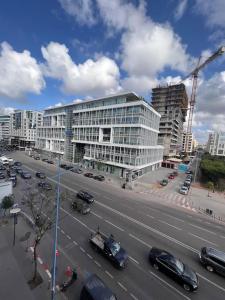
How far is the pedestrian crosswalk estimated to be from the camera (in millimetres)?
33062

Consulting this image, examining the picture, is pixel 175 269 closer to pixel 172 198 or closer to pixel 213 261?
pixel 213 261

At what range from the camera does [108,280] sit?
13.1m

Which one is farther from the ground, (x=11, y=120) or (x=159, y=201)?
(x=11, y=120)

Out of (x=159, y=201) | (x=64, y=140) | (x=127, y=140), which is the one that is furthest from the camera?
(x=64, y=140)

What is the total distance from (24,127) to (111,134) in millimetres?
105605


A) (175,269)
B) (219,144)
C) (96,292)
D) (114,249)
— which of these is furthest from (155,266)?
(219,144)

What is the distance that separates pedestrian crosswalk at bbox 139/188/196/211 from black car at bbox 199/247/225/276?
16.5 metres

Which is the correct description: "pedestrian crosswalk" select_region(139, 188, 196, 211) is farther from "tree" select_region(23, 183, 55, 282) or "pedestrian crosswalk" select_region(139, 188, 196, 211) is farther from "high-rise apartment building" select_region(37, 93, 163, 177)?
"tree" select_region(23, 183, 55, 282)

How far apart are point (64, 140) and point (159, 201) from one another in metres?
53.0

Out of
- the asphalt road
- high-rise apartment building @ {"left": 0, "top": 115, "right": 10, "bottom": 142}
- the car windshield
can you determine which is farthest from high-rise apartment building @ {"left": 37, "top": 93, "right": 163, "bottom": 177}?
high-rise apartment building @ {"left": 0, "top": 115, "right": 10, "bottom": 142}

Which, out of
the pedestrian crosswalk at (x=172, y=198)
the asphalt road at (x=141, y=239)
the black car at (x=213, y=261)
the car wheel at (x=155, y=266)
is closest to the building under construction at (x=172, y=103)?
the pedestrian crosswalk at (x=172, y=198)

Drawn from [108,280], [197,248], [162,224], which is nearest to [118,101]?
[162,224]

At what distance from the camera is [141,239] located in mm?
19047

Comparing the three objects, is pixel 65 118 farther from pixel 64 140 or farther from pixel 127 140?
pixel 127 140
